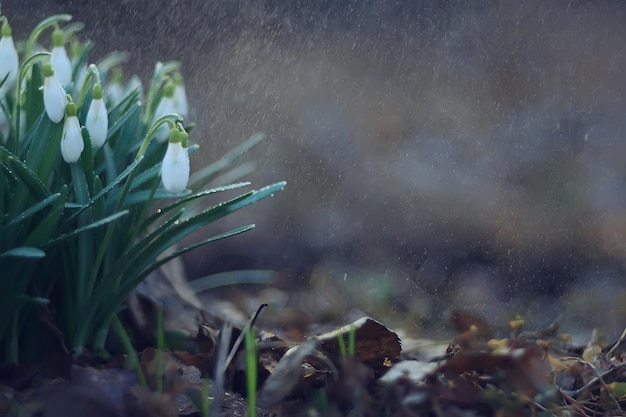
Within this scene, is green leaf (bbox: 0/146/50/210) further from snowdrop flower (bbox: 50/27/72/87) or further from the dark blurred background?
the dark blurred background

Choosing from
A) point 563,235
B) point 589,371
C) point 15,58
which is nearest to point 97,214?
point 15,58

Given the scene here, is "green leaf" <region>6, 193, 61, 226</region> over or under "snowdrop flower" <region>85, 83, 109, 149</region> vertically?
under

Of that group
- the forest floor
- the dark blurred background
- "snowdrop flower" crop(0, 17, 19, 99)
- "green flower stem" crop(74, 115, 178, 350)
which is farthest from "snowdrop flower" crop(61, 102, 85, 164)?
the dark blurred background

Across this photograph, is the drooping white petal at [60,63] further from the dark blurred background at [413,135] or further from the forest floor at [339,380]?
the dark blurred background at [413,135]

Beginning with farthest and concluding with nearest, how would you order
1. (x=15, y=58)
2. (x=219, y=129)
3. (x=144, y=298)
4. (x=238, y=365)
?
(x=219, y=129) → (x=144, y=298) → (x=15, y=58) → (x=238, y=365)

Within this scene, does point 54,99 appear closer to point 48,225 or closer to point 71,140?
point 71,140

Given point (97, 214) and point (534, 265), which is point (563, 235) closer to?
point (534, 265)

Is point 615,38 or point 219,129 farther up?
point 615,38

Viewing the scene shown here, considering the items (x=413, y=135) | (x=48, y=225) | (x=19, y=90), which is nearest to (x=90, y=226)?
(x=48, y=225)

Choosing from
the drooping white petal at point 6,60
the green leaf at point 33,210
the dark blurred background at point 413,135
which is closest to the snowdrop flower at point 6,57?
the drooping white petal at point 6,60
